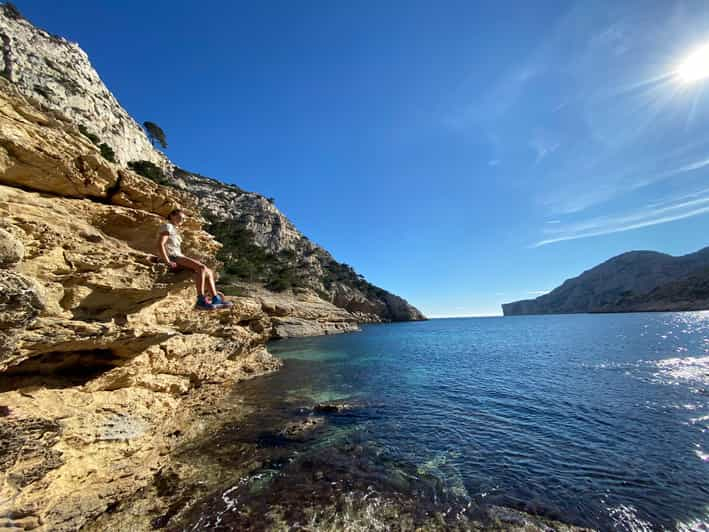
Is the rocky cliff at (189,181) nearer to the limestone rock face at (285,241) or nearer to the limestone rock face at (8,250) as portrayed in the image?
the limestone rock face at (285,241)

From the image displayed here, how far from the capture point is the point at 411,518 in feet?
20.2

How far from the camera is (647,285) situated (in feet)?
527

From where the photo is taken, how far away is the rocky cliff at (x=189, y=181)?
142ft

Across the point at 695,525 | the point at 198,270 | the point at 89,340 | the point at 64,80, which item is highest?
the point at 64,80

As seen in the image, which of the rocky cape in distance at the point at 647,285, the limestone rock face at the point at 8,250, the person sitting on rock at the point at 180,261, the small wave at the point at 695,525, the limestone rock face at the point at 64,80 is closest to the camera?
the limestone rock face at the point at 8,250

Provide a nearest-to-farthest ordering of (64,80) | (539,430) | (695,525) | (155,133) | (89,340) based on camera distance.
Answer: (695,525) < (89,340) < (539,430) < (64,80) < (155,133)

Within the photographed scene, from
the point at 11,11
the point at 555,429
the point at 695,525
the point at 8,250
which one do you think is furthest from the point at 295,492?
the point at 11,11

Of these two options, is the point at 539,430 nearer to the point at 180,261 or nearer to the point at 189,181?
the point at 180,261

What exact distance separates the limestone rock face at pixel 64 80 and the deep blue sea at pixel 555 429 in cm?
5798

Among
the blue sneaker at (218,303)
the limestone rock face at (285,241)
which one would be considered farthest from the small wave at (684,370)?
the limestone rock face at (285,241)

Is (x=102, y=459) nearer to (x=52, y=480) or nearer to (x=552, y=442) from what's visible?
(x=52, y=480)

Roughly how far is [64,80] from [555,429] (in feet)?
261

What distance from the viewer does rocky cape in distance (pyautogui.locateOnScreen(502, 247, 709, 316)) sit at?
11362 centimetres

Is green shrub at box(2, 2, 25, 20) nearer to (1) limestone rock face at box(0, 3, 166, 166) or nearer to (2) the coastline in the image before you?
(1) limestone rock face at box(0, 3, 166, 166)
